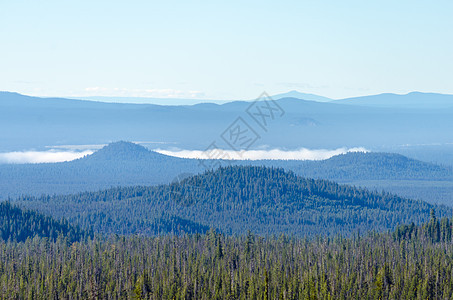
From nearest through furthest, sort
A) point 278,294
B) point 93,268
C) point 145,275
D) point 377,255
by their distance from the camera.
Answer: point 278,294, point 145,275, point 93,268, point 377,255

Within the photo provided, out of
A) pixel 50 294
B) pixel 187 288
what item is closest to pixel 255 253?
pixel 187 288

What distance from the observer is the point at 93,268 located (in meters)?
179

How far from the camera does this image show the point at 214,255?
199 meters

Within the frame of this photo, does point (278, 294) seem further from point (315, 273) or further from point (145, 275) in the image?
point (145, 275)

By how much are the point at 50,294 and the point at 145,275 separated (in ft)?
65.3

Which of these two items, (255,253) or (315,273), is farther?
(255,253)

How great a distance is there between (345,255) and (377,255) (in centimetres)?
705

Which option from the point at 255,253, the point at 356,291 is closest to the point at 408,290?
the point at 356,291

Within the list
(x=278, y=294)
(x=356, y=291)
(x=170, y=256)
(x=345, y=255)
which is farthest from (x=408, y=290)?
(x=170, y=256)

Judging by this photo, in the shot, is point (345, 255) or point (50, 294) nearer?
point (50, 294)

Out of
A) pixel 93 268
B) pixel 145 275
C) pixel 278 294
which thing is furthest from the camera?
pixel 93 268

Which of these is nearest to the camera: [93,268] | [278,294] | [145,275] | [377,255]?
[278,294]

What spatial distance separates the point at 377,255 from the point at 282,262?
862 inches

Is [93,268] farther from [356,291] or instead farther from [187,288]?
[356,291]
